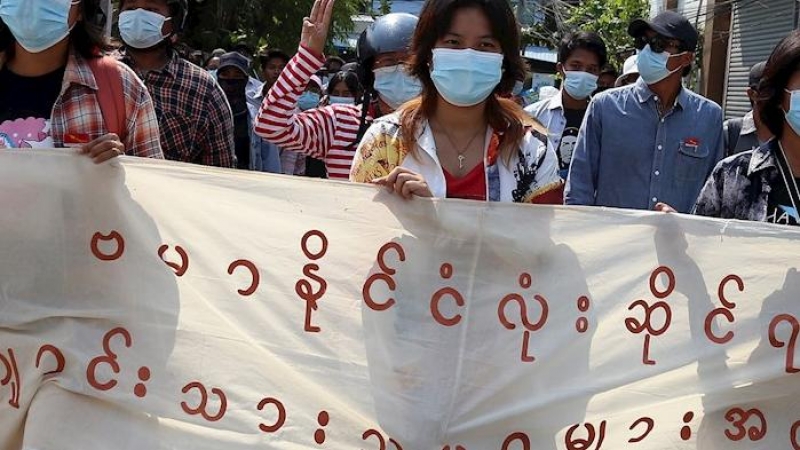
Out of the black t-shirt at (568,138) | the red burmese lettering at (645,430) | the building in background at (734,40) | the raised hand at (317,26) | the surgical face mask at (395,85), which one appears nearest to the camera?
the red burmese lettering at (645,430)

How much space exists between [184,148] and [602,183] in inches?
71.6

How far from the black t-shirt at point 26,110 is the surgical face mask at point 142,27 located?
4.86 feet

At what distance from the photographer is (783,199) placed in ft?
11.2

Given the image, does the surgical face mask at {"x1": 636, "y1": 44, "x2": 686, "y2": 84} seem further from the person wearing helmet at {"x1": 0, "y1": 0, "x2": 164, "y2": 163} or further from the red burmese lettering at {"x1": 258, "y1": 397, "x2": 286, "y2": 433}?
the red burmese lettering at {"x1": 258, "y1": 397, "x2": 286, "y2": 433}

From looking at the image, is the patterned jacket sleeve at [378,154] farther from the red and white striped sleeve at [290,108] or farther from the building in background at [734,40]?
the building in background at [734,40]

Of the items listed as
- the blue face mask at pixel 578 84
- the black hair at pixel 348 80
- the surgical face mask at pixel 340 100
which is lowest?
the surgical face mask at pixel 340 100

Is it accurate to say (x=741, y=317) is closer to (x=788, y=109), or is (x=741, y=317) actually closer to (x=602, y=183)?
(x=788, y=109)

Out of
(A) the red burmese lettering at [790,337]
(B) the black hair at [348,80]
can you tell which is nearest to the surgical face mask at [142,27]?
(A) the red burmese lettering at [790,337]

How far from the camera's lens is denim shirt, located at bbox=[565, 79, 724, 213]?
16.5 ft

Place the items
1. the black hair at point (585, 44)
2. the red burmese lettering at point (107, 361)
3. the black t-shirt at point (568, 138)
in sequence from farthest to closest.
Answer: the black hair at point (585, 44)
the black t-shirt at point (568, 138)
the red burmese lettering at point (107, 361)

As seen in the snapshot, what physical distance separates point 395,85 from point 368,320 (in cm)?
147

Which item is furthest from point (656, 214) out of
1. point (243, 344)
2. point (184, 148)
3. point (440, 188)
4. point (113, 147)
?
point (184, 148)

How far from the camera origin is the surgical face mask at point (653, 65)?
5.23 metres

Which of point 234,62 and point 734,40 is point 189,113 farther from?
point 734,40
